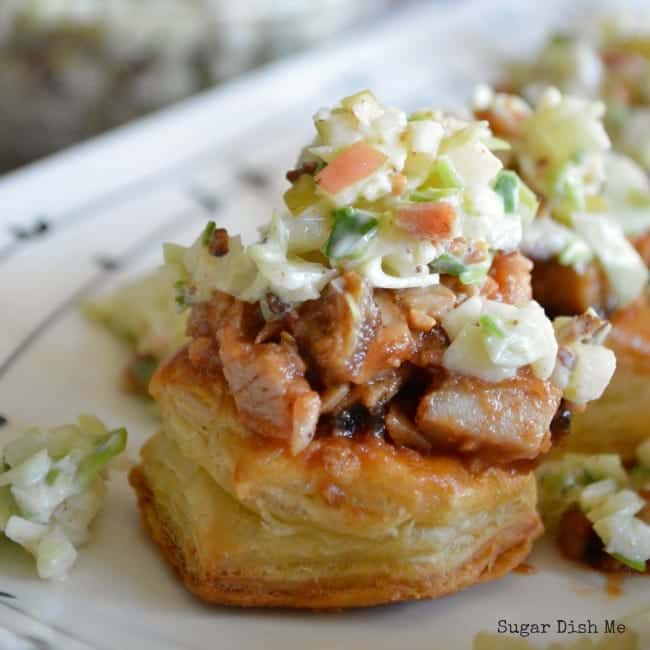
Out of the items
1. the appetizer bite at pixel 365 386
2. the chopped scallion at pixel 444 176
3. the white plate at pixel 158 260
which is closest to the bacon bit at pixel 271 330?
the appetizer bite at pixel 365 386

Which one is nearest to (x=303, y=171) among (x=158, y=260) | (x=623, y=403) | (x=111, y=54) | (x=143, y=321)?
(x=143, y=321)

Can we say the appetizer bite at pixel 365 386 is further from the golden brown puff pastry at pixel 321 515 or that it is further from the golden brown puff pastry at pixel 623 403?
the golden brown puff pastry at pixel 623 403

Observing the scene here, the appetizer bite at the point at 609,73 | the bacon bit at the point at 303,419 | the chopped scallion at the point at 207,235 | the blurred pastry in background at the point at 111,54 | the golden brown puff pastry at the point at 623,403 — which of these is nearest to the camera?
the bacon bit at the point at 303,419

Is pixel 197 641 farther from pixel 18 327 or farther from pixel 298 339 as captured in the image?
pixel 18 327

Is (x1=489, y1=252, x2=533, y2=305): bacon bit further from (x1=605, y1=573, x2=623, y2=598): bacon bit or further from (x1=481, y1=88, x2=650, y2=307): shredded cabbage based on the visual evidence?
(x1=605, y1=573, x2=623, y2=598): bacon bit

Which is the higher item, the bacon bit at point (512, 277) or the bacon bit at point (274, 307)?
the bacon bit at point (274, 307)

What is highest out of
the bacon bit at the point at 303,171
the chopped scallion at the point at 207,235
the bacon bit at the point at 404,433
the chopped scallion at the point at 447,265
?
the bacon bit at the point at 303,171
